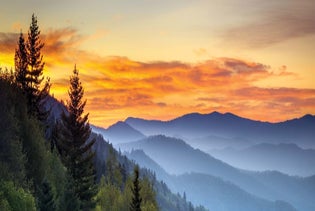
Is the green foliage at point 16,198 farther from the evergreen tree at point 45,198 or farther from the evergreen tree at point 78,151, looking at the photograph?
the evergreen tree at point 78,151

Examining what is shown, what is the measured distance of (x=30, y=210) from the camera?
45812mm

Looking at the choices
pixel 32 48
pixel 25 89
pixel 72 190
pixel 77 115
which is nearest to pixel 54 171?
pixel 72 190

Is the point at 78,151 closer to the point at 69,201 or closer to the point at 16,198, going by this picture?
the point at 69,201

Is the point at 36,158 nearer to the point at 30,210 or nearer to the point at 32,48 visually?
the point at 30,210

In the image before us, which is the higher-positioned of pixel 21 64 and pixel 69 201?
pixel 21 64

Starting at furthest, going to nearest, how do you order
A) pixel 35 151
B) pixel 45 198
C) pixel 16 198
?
1. pixel 35 151
2. pixel 45 198
3. pixel 16 198

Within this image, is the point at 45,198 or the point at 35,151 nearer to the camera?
the point at 45,198

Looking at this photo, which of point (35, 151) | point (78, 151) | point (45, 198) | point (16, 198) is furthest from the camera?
point (78, 151)

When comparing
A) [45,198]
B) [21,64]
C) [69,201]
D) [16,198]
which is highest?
[21,64]

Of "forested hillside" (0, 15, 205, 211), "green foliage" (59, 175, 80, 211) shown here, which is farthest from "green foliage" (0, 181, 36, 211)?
"green foliage" (59, 175, 80, 211)

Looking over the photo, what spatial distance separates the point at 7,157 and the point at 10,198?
387 inches

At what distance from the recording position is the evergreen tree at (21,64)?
260 ft

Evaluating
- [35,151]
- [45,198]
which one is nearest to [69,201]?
[35,151]

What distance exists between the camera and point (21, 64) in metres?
81.4
